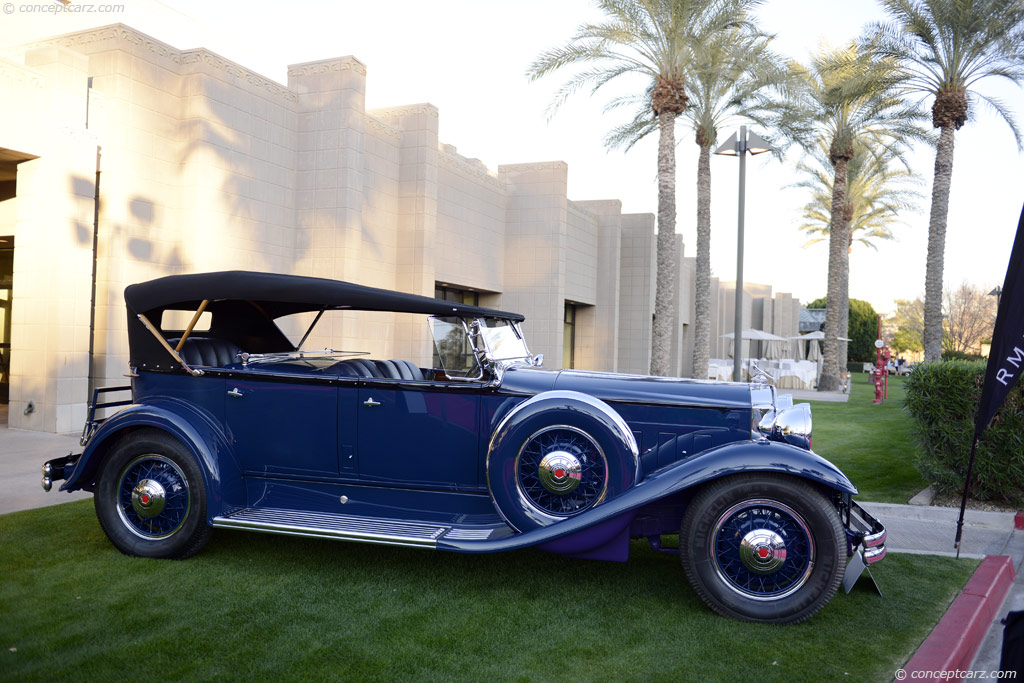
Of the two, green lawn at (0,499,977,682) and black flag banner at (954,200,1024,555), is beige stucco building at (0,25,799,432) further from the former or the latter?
black flag banner at (954,200,1024,555)

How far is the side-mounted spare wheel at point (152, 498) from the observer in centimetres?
429

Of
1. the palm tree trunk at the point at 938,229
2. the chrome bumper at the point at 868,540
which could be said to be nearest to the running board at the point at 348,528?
the chrome bumper at the point at 868,540

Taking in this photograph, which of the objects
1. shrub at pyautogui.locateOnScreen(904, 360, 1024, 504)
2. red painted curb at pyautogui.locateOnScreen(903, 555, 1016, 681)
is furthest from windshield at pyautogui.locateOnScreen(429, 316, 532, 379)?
shrub at pyautogui.locateOnScreen(904, 360, 1024, 504)

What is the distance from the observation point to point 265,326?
5.64m

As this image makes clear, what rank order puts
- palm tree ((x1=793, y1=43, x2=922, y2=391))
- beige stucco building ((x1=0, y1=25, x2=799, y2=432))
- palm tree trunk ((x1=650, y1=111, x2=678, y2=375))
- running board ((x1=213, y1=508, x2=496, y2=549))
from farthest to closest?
1. palm tree ((x1=793, y1=43, x2=922, y2=391))
2. palm tree trunk ((x1=650, y1=111, x2=678, y2=375))
3. beige stucco building ((x1=0, y1=25, x2=799, y2=432))
4. running board ((x1=213, y1=508, x2=496, y2=549))

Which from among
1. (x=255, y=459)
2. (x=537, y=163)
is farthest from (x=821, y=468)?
(x=537, y=163)

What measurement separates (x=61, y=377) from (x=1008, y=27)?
1916 cm

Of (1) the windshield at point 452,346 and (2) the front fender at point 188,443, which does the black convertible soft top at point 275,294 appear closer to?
(1) the windshield at point 452,346

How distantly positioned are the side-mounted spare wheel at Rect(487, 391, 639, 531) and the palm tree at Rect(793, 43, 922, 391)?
17487 mm

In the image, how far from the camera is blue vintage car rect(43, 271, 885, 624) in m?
3.64

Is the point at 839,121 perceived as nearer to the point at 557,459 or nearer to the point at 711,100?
the point at 711,100

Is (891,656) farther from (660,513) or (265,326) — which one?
(265,326)

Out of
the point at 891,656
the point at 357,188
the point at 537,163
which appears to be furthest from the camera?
the point at 537,163

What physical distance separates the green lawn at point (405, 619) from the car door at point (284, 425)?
66 cm
